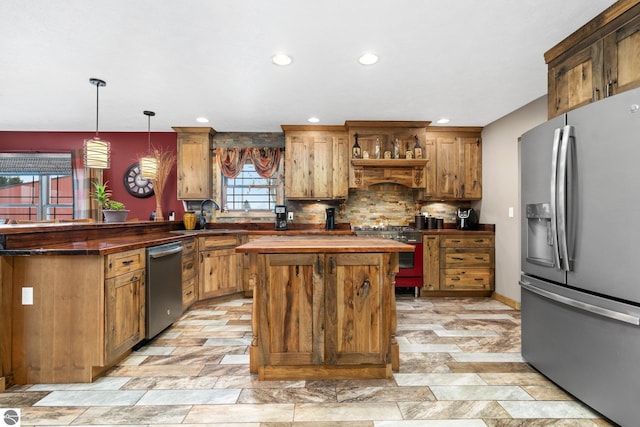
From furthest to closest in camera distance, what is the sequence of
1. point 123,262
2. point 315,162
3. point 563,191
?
point 315,162 → point 123,262 → point 563,191

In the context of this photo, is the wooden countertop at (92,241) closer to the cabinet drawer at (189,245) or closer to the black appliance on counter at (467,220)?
the cabinet drawer at (189,245)

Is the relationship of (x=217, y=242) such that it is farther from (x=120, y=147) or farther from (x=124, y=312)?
(x=120, y=147)

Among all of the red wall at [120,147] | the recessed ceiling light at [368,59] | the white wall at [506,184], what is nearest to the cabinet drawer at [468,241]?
the white wall at [506,184]

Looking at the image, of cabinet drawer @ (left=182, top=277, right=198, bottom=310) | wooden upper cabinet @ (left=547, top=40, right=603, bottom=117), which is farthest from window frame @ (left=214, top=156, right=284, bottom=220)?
wooden upper cabinet @ (left=547, top=40, right=603, bottom=117)

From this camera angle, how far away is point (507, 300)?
14.4ft

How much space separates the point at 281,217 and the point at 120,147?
291cm

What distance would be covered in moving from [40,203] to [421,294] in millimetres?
6249

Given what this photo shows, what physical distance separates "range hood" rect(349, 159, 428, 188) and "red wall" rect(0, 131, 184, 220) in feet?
9.61

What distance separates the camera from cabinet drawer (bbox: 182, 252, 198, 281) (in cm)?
387

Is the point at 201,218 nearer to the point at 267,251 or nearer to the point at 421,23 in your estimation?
the point at 267,251

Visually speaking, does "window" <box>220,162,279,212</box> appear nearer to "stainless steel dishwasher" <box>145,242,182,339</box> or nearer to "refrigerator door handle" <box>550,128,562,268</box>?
"stainless steel dishwasher" <box>145,242,182,339</box>

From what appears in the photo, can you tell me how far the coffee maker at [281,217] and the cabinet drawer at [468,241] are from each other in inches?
92.5

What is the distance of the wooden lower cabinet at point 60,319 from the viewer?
90.0 inches

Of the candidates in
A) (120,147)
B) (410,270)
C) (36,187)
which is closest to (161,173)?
(120,147)
